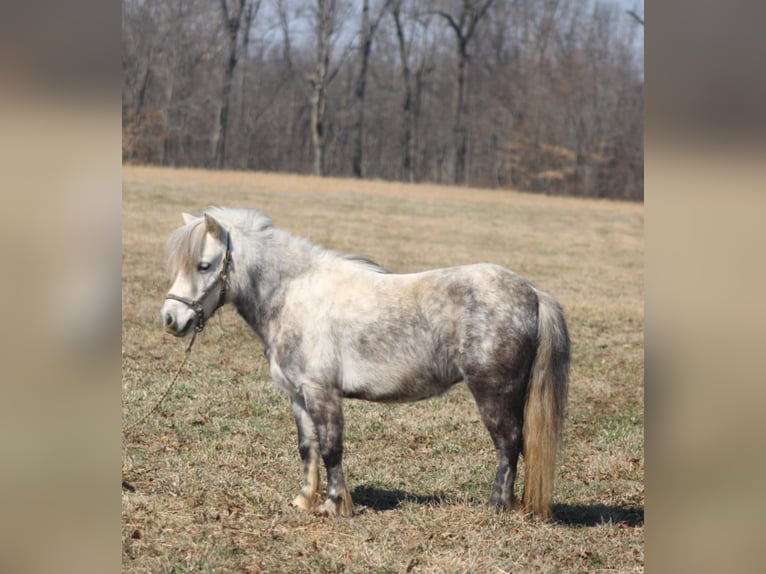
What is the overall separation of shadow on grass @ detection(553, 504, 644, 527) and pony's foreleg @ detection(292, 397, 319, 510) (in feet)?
5.25

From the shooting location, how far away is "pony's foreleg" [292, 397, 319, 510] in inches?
221

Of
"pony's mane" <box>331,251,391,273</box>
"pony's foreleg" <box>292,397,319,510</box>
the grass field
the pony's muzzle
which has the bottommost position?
the grass field

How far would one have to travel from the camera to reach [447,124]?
5156 centimetres

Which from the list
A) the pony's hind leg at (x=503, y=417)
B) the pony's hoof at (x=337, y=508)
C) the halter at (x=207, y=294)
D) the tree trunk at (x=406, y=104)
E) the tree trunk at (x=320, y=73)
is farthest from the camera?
the tree trunk at (x=406, y=104)

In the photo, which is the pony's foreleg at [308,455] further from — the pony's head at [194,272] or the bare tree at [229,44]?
the bare tree at [229,44]

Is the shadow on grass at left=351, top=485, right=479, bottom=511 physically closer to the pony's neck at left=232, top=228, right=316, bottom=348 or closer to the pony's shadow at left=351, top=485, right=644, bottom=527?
the pony's shadow at left=351, top=485, right=644, bottom=527

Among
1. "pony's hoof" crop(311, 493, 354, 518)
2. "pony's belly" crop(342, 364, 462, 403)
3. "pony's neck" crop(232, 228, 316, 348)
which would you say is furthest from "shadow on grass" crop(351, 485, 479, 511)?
"pony's neck" crop(232, 228, 316, 348)

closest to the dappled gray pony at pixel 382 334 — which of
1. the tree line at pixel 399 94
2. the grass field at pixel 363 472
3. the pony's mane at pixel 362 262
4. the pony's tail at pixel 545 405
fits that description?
the pony's tail at pixel 545 405

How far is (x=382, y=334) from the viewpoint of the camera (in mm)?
5348

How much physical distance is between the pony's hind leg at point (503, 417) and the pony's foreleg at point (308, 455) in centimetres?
116

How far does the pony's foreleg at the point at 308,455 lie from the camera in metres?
5.61
